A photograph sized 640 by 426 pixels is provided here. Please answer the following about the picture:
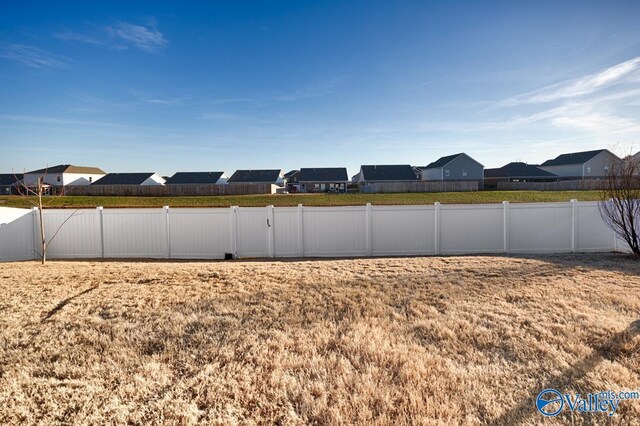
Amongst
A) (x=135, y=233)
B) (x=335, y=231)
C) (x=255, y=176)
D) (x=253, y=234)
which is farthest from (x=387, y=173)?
(x=135, y=233)

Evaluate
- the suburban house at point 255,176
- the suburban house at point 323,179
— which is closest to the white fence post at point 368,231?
the suburban house at point 323,179

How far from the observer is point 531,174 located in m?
48.6

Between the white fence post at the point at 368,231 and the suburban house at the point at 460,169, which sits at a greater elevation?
the suburban house at the point at 460,169

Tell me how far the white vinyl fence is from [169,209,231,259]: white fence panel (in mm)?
30

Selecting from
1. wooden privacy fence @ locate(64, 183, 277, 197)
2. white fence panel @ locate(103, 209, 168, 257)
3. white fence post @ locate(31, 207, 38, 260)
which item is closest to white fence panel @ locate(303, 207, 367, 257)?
white fence panel @ locate(103, 209, 168, 257)

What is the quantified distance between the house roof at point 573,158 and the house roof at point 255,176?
46558 mm

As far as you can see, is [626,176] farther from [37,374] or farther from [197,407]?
[37,374]

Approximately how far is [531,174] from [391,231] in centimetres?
5041

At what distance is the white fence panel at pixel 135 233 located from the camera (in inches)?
363

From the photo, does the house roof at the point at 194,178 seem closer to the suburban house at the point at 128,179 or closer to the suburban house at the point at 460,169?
the suburban house at the point at 128,179

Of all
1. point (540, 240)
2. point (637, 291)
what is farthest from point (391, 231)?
point (637, 291)

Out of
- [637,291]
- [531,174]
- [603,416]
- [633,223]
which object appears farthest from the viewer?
[531,174]

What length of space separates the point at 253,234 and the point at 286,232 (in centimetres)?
98

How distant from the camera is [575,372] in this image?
9.89 ft
